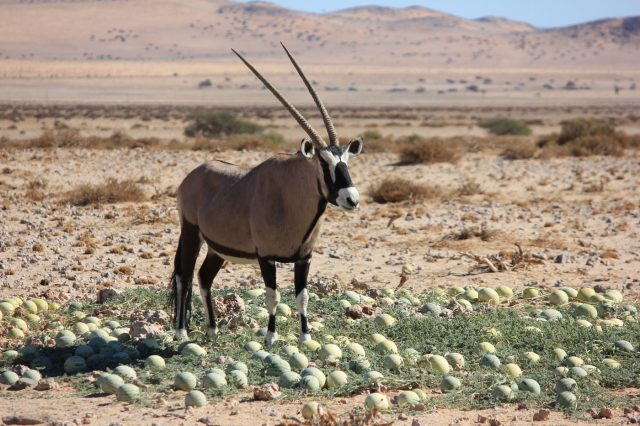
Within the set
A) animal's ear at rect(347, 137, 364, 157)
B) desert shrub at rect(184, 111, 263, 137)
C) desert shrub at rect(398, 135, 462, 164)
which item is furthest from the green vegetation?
desert shrub at rect(184, 111, 263, 137)

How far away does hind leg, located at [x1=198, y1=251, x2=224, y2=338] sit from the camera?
852cm

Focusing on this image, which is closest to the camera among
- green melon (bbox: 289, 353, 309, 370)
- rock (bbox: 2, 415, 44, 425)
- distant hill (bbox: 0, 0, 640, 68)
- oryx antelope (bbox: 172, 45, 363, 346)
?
rock (bbox: 2, 415, 44, 425)

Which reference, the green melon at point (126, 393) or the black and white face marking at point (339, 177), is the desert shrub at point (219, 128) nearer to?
the black and white face marking at point (339, 177)

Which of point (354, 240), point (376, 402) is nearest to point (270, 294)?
point (376, 402)

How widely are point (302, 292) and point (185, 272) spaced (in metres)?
1.30

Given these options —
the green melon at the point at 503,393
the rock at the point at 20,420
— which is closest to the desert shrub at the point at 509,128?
the green melon at the point at 503,393

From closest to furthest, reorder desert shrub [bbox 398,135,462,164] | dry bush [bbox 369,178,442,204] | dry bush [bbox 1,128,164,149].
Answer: dry bush [bbox 369,178,442,204] < desert shrub [bbox 398,135,462,164] < dry bush [bbox 1,128,164,149]

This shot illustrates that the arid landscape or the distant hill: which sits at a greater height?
the arid landscape

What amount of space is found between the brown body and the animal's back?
0.01 metres

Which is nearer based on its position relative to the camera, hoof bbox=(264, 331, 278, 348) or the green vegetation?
the green vegetation

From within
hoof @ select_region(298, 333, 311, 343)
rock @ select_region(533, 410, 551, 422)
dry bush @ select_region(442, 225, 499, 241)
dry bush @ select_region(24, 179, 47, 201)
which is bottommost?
dry bush @ select_region(24, 179, 47, 201)

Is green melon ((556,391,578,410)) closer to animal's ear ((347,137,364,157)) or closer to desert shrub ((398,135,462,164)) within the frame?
animal's ear ((347,137,364,157))

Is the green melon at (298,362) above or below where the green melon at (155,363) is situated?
above

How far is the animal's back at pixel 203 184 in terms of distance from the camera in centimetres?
867
